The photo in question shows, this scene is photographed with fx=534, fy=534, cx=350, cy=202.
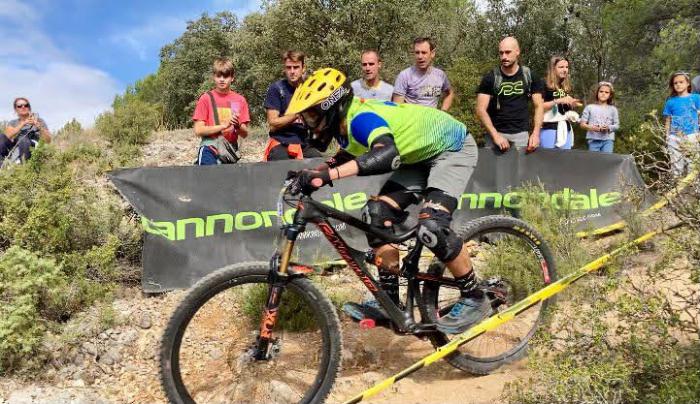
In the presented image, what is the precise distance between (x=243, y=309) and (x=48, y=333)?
4.84 feet

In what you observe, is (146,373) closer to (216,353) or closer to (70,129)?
(216,353)

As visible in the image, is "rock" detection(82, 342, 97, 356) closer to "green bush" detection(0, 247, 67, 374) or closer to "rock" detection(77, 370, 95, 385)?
"rock" detection(77, 370, 95, 385)

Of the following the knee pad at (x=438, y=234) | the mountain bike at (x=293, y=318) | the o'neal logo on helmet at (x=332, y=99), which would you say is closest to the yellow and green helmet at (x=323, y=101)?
the o'neal logo on helmet at (x=332, y=99)

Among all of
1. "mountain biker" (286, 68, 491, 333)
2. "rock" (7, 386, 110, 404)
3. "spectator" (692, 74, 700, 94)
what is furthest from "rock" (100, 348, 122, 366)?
"spectator" (692, 74, 700, 94)

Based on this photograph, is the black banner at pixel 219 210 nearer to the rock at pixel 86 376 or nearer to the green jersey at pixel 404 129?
the green jersey at pixel 404 129

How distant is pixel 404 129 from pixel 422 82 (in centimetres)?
332

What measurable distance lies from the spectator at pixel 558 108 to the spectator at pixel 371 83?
218 cm

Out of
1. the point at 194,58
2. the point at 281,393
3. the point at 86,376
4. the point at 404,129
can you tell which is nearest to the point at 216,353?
the point at 281,393

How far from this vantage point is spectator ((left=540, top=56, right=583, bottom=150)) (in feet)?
23.4

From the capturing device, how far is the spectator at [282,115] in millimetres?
5863

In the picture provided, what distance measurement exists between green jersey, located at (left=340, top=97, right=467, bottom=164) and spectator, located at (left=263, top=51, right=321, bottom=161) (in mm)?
2366

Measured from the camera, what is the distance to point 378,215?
144 inches

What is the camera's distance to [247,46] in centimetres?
2514

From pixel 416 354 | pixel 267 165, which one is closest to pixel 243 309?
pixel 416 354
